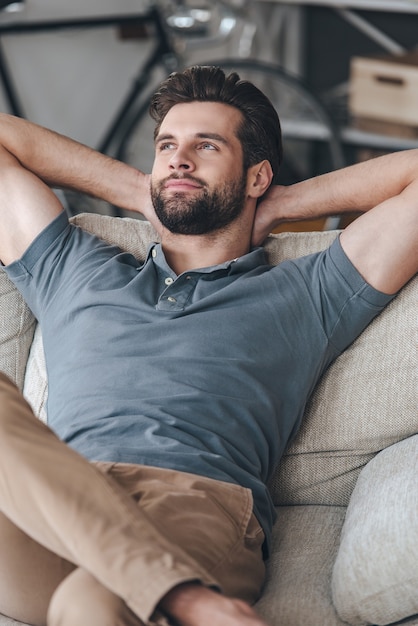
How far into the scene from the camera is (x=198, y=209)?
5.98ft

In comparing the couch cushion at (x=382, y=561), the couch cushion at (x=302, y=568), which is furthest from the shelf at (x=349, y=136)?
the couch cushion at (x=382, y=561)

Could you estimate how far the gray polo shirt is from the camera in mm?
1551

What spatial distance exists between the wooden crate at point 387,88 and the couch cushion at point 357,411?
219 cm

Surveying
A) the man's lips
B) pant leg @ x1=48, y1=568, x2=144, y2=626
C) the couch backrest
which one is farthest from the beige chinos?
the man's lips

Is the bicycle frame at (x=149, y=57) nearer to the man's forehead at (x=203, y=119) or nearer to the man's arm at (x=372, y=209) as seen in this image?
the man's forehead at (x=203, y=119)

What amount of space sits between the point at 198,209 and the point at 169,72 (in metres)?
2.28

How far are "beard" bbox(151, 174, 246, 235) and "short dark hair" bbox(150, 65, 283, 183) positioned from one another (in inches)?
4.3

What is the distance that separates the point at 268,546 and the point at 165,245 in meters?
0.61

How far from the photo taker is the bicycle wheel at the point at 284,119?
3.90 meters

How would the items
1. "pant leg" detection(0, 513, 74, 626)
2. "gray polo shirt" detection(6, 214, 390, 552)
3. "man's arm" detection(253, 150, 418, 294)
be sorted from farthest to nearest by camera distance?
1. "man's arm" detection(253, 150, 418, 294)
2. "gray polo shirt" detection(6, 214, 390, 552)
3. "pant leg" detection(0, 513, 74, 626)

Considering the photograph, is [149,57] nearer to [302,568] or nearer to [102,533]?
[302,568]

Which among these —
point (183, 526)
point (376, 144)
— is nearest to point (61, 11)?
point (376, 144)

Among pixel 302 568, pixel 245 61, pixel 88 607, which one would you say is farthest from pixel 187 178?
pixel 245 61

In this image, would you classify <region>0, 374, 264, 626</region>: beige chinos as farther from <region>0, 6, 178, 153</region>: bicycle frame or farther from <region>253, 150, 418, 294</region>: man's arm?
<region>0, 6, 178, 153</region>: bicycle frame
